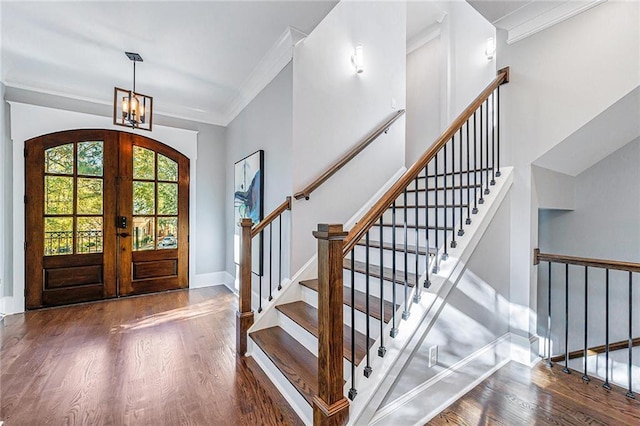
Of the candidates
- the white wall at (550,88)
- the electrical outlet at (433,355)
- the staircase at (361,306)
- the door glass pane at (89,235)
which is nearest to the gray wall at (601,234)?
the white wall at (550,88)

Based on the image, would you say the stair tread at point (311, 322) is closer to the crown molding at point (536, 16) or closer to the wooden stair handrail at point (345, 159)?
the wooden stair handrail at point (345, 159)

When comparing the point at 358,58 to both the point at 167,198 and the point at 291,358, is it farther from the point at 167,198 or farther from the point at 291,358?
the point at 167,198

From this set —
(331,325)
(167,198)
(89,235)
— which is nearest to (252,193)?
(167,198)

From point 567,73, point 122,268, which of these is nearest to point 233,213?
point 122,268

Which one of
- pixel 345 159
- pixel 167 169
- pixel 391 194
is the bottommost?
pixel 391 194

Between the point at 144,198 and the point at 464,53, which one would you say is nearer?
the point at 464,53

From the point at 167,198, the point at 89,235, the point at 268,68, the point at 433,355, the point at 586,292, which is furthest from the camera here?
the point at 167,198

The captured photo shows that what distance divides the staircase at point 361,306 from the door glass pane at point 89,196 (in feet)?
8.76

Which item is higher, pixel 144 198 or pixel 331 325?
pixel 144 198

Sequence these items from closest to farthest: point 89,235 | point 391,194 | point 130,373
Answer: point 391,194
point 130,373
point 89,235

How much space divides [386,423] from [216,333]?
1.88m

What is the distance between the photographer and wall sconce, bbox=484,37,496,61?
3410 millimetres

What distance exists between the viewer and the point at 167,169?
433 cm

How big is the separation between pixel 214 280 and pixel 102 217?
1.75m
